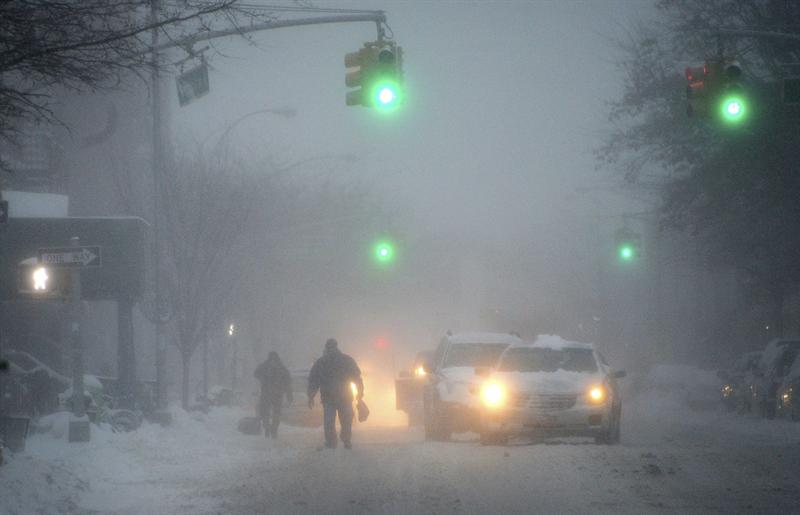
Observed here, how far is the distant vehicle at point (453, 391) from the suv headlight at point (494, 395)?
25.6 inches

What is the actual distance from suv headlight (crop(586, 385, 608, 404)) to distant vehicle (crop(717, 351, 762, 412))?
48.8 feet

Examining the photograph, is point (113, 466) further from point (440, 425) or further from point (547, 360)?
point (547, 360)

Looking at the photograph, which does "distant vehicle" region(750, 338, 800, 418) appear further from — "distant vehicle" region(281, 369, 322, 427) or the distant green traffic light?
"distant vehicle" region(281, 369, 322, 427)

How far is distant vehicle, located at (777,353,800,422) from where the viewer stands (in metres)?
27.7

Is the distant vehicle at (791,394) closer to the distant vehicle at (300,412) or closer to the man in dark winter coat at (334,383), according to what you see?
the distant vehicle at (300,412)

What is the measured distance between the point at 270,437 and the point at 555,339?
22.4 feet

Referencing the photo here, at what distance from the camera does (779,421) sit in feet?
95.1

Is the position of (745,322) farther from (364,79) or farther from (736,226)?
(364,79)

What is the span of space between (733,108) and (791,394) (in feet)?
36.4

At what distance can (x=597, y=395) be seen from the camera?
1889cm

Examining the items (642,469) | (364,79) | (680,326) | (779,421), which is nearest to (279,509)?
(642,469)

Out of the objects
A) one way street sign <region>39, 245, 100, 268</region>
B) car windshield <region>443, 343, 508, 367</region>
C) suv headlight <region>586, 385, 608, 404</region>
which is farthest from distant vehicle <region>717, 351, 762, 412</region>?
one way street sign <region>39, 245, 100, 268</region>

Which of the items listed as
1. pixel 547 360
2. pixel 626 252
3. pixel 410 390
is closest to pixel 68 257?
pixel 547 360

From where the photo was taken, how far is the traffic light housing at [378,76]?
17.5 metres
